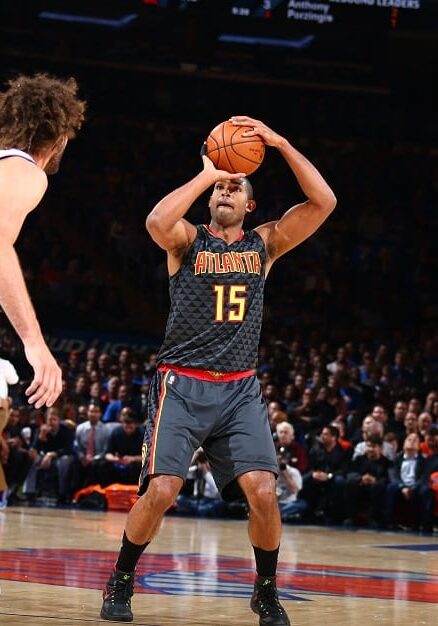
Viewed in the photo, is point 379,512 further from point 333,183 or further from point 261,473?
point 333,183

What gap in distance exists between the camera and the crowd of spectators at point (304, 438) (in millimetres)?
14555

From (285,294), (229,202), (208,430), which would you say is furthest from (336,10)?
(208,430)

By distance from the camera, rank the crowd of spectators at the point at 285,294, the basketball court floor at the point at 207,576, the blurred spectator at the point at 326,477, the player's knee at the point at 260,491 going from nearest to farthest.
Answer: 1. the player's knee at the point at 260,491
2. the basketball court floor at the point at 207,576
3. the blurred spectator at the point at 326,477
4. the crowd of spectators at the point at 285,294

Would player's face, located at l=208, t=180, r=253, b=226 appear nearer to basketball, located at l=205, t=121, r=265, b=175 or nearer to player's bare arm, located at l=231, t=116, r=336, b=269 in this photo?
basketball, located at l=205, t=121, r=265, b=175

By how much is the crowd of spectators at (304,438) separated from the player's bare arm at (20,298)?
10.6 meters

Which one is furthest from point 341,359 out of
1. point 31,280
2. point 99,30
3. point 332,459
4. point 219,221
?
point 219,221

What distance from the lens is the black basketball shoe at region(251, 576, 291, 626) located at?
224 inches

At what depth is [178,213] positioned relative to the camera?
590 centimetres

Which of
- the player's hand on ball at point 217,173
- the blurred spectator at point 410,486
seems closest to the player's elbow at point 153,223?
the player's hand on ball at point 217,173

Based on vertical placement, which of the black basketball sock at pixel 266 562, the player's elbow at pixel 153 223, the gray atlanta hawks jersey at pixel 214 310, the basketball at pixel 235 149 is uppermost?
the basketball at pixel 235 149

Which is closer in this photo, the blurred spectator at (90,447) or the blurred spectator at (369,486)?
the blurred spectator at (369,486)

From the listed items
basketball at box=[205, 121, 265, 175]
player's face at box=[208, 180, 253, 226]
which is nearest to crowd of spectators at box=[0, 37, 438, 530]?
player's face at box=[208, 180, 253, 226]

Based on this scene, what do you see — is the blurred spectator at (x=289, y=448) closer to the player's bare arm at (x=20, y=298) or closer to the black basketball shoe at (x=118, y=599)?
the black basketball shoe at (x=118, y=599)

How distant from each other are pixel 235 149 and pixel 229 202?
28 cm
